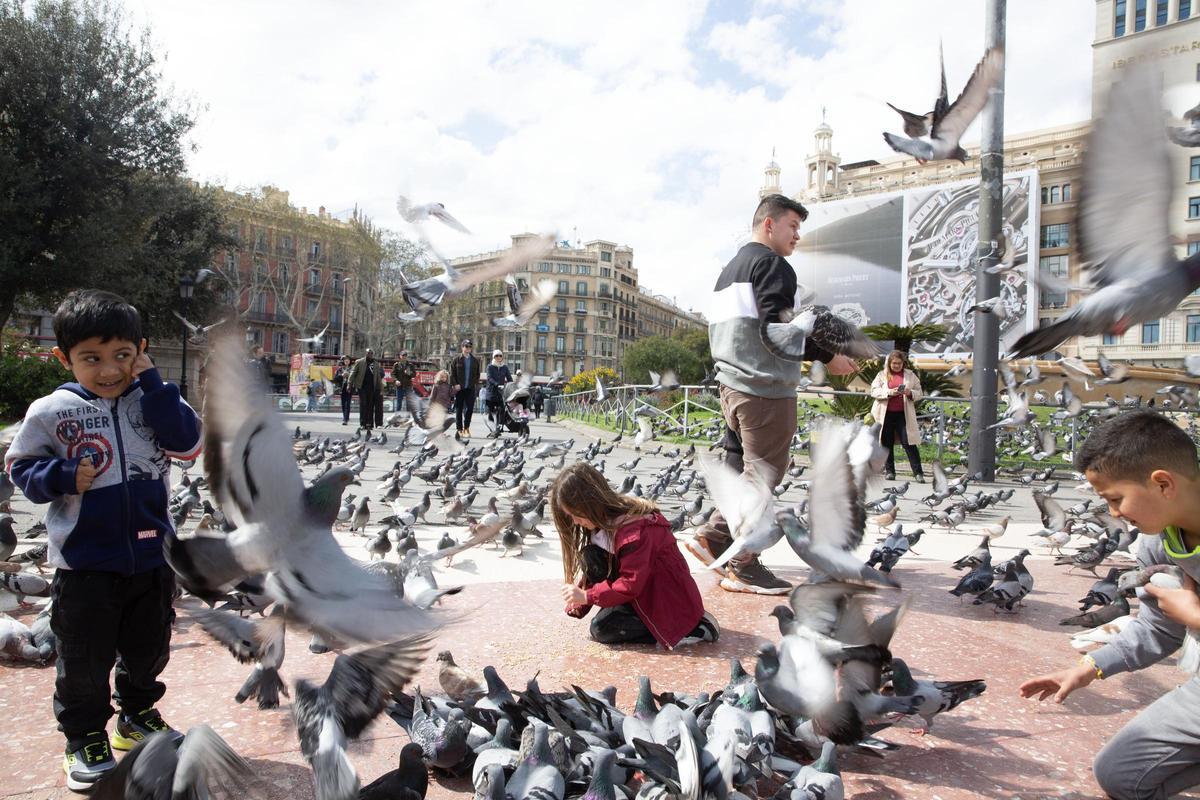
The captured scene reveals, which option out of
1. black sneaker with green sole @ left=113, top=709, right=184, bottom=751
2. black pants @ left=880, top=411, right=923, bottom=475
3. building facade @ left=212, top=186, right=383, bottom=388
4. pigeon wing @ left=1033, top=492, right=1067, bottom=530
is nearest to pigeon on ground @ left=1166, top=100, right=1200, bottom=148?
pigeon wing @ left=1033, top=492, right=1067, bottom=530

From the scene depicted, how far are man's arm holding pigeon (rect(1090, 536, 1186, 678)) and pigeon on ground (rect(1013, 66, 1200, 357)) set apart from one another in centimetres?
73

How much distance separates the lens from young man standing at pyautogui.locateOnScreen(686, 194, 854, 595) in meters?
4.16

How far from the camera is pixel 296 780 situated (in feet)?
7.16

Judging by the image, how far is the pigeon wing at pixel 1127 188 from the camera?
249 centimetres

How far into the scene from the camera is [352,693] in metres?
2.00

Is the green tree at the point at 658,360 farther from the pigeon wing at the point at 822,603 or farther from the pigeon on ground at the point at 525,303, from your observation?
the pigeon wing at the point at 822,603

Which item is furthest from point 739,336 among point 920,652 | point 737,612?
point 920,652

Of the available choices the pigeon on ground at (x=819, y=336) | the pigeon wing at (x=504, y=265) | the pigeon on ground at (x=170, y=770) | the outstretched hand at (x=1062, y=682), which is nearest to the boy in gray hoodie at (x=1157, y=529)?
the outstretched hand at (x=1062, y=682)

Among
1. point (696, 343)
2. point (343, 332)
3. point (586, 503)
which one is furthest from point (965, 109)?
point (696, 343)

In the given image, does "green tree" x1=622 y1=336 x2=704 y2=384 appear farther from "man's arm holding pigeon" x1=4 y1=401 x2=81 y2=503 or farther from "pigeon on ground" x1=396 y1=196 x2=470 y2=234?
"man's arm holding pigeon" x1=4 y1=401 x2=81 y2=503

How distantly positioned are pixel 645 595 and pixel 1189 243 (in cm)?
244

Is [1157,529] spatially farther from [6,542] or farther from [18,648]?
[6,542]

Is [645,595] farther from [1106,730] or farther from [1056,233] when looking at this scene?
[1056,233]

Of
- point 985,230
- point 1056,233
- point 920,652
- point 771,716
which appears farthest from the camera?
point 1056,233
